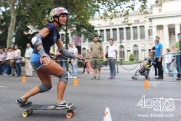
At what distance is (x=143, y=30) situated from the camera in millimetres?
96750

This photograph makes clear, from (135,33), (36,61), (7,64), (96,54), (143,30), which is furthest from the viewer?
(135,33)

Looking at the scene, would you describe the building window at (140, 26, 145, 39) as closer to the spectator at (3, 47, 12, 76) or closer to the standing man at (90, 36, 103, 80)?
the spectator at (3, 47, 12, 76)

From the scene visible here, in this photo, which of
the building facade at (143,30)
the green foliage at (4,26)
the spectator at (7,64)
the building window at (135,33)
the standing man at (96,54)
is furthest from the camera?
the building window at (135,33)

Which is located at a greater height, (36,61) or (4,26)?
(4,26)

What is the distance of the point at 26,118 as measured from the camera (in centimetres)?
482

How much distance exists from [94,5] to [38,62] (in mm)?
20260

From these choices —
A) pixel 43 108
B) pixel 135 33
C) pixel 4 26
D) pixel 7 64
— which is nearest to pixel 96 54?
pixel 7 64

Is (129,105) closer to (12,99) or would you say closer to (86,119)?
(86,119)

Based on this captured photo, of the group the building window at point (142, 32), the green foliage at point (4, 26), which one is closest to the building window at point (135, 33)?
the building window at point (142, 32)

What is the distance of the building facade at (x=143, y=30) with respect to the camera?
7831 centimetres

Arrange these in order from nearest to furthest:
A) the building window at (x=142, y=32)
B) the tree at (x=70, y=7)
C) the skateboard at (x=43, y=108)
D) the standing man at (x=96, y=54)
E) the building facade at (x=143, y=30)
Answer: the skateboard at (x=43, y=108) → the standing man at (x=96, y=54) → the tree at (x=70, y=7) → the building facade at (x=143, y=30) → the building window at (x=142, y=32)

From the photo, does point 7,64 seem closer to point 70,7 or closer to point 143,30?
point 70,7

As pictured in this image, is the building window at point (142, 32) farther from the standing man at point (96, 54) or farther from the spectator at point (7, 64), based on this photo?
the standing man at point (96, 54)

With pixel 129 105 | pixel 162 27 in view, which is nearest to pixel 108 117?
pixel 129 105
